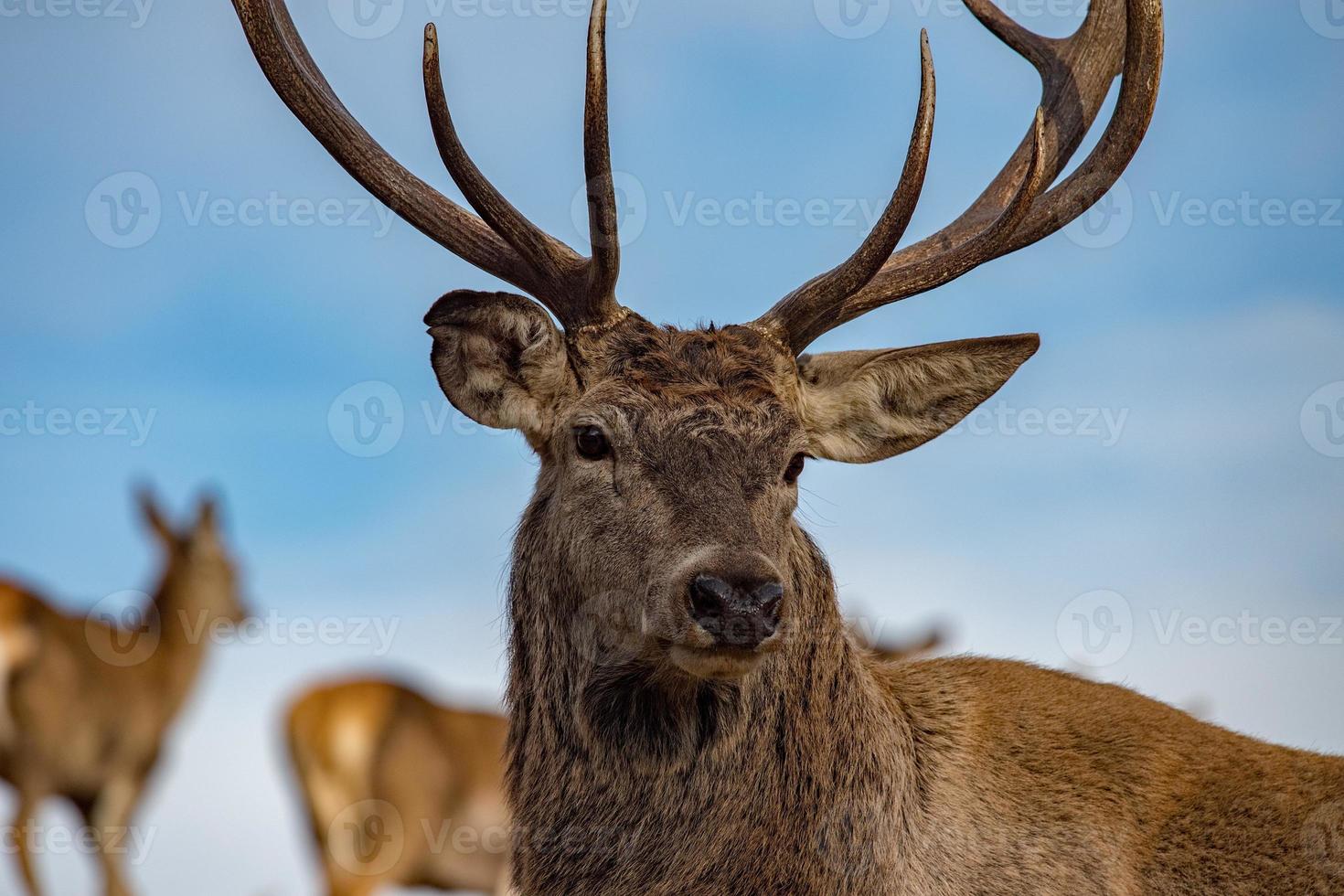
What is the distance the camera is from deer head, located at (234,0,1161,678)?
12.6ft

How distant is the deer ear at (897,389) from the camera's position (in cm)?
469

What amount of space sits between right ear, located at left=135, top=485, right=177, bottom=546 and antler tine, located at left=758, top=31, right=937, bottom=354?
11144 millimetres

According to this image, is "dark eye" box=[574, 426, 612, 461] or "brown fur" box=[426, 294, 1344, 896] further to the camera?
"dark eye" box=[574, 426, 612, 461]

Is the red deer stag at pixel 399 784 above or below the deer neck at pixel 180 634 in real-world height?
below

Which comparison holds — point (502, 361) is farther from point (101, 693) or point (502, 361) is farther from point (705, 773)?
point (101, 693)

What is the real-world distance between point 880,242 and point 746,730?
5.09 feet

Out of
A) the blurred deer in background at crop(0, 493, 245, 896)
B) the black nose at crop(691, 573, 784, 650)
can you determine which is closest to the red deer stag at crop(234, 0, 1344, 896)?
the black nose at crop(691, 573, 784, 650)

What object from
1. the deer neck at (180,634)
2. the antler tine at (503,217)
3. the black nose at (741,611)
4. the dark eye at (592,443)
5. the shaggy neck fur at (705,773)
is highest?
the antler tine at (503,217)

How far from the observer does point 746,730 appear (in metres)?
4.04

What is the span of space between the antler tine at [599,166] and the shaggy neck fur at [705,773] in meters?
0.81

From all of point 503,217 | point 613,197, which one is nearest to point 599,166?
point 613,197

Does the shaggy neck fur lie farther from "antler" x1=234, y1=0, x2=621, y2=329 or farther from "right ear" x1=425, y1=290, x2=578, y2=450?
"antler" x1=234, y1=0, x2=621, y2=329

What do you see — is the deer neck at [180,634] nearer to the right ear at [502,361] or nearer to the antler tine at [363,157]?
the antler tine at [363,157]

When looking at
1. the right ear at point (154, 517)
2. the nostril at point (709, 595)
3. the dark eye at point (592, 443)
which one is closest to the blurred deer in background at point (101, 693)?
the right ear at point (154, 517)
